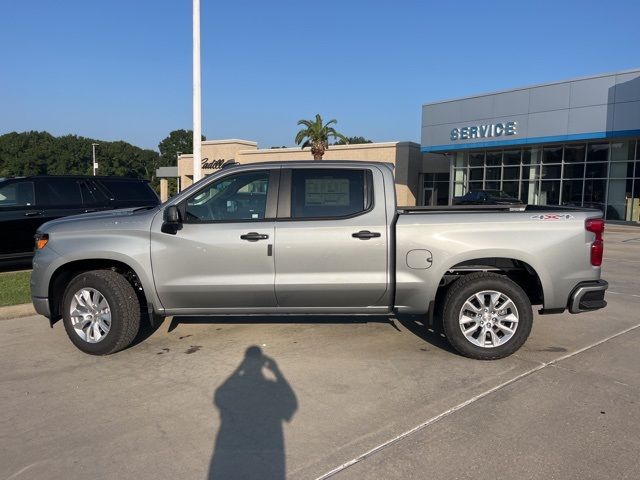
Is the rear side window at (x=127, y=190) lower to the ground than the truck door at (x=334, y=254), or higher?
higher

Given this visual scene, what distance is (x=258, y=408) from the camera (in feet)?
13.1

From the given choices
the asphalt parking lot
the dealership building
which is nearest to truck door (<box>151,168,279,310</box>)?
the asphalt parking lot

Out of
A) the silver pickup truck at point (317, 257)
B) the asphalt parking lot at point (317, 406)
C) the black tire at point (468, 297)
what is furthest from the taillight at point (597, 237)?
the asphalt parking lot at point (317, 406)

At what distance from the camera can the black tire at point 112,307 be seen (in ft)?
16.7

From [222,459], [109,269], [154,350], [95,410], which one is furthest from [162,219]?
[222,459]

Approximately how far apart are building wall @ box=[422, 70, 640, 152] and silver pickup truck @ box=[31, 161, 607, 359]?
83.1 feet

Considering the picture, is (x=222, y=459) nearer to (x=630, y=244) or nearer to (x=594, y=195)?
(x=630, y=244)

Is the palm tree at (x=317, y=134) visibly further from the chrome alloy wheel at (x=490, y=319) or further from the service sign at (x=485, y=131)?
the chrome alloy wheel at (x=490, y=319)

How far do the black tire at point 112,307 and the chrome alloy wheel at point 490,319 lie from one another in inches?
126

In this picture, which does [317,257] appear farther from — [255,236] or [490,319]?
[490,319]

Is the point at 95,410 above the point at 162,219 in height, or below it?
below

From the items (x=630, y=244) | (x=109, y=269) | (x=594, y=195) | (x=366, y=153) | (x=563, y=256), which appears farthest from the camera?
(x=366, y=153)

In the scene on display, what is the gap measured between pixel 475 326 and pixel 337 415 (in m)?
1.84

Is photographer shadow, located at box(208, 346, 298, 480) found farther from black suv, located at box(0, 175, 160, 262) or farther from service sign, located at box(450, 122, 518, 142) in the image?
service sign, located at box(450, 122, 518, 142)
